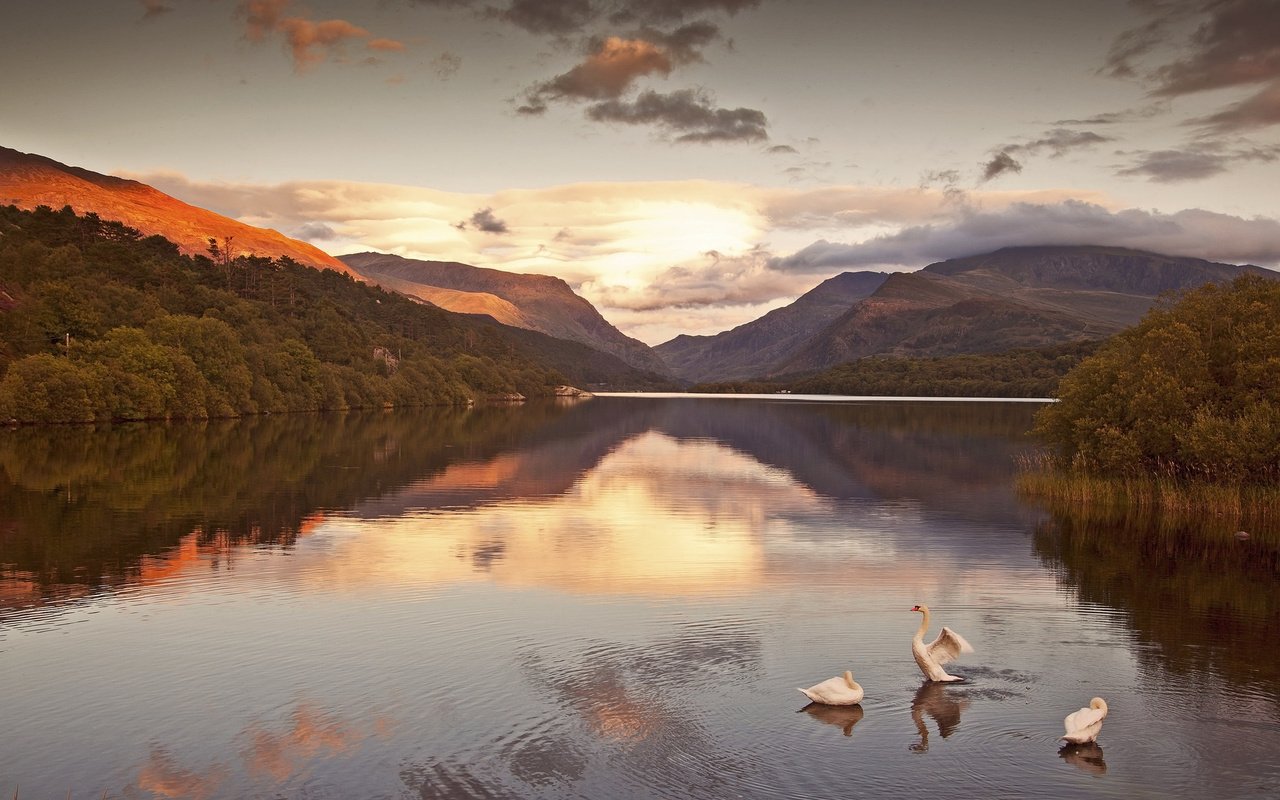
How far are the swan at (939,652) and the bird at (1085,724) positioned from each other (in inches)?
139

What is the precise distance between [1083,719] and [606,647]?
11110 millimetres

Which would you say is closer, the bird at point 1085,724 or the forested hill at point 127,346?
the bird at point 1085,724

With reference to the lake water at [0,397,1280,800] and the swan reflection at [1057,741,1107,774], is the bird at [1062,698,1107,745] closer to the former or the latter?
the swan reflection at [1057,741,1107,774]

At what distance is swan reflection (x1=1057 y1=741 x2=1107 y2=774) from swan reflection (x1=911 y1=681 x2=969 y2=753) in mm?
2049

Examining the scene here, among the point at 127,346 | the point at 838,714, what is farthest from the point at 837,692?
the point at 127,346

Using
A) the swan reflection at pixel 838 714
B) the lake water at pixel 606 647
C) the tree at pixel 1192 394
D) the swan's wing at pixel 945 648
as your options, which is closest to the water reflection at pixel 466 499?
the lake water at pixel 606 647

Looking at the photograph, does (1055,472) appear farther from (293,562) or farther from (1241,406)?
(293,562)

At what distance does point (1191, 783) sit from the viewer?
54.0 feet

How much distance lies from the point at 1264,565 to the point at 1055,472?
23.6 m

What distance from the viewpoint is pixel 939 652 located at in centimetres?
2230

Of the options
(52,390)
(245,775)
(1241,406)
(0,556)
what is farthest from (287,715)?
(52,390)

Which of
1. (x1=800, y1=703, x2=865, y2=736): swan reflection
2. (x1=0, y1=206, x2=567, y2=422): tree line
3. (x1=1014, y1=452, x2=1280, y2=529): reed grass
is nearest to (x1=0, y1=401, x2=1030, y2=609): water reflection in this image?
(x1=1014, y1=452, x2=1280, y2=529): reed grass

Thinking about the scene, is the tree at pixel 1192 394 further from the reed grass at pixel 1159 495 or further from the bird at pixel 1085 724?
the bird at pixel 1085 724

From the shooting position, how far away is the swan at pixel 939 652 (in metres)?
21.6
